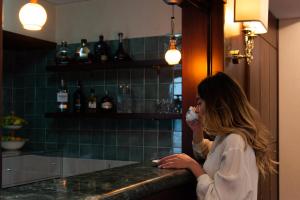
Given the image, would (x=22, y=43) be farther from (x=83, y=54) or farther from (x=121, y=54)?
(x=121, y=54)

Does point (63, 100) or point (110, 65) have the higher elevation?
point (110, 65)

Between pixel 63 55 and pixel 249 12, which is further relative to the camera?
pixel 63 55

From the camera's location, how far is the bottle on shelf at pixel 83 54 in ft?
12.3

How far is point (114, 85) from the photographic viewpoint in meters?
3.78

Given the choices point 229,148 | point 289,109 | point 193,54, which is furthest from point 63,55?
point 229,148

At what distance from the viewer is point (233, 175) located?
1.36 metres

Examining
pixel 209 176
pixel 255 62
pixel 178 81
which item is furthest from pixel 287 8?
pixel 209 176

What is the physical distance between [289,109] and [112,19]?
213 cm

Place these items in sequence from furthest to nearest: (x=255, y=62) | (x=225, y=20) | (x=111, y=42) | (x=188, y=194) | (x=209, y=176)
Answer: (x=111, y=42)
(x=255, y=62)
(x=225, y=20)
(x=188, y=194)
(x=209, y=176)

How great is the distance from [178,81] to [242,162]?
7.07 feet

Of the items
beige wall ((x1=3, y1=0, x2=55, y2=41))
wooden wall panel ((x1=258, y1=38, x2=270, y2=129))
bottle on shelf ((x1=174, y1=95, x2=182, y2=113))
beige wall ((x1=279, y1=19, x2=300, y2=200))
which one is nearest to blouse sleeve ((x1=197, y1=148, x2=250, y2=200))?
bottle on shelf ((x1=174, y1=95, x2=182, y2=113))

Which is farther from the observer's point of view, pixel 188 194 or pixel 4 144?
pixel 4 144

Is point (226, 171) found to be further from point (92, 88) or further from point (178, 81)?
point (92, 88)

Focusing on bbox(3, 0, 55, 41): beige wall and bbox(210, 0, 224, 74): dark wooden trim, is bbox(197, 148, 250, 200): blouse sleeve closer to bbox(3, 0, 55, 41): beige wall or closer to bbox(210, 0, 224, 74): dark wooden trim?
bbox(210, 0, 224, 74): dark wooden trim
